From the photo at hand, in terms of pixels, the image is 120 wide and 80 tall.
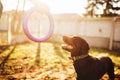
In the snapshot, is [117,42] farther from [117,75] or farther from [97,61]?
[97,61]

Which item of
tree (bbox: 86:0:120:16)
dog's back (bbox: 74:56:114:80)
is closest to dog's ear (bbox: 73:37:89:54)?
dog's back (bbox: 74:56:114:80)

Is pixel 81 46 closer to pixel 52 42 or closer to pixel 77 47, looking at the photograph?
pixel 77 47

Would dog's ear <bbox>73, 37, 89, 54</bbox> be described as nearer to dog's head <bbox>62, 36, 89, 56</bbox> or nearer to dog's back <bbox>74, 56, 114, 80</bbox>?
dog's head <bbox>62, 36, 89, 56</bbox>

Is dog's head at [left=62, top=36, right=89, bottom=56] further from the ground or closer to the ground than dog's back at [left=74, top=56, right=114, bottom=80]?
further from the ground

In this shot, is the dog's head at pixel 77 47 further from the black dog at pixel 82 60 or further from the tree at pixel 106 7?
the tree at pixel 106 7

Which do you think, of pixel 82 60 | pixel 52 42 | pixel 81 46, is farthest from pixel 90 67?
pixel 52 42

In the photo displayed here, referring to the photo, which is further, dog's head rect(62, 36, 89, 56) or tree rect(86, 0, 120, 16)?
tree rect(86, 0, 120, 16)

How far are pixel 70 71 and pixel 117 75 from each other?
1895 mm

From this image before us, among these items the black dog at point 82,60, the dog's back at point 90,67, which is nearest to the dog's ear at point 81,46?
the black dog at point 82,60

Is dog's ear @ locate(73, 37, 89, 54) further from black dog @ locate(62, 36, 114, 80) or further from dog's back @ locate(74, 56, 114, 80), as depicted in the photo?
dog's back @ locate(74, 56, 114, 80)

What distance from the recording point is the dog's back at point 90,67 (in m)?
5.32

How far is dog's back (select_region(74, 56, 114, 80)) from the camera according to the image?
532cm

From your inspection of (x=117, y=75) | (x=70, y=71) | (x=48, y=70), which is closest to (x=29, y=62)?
(x=48, y=70)

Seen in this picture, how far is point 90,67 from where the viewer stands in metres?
5.43
